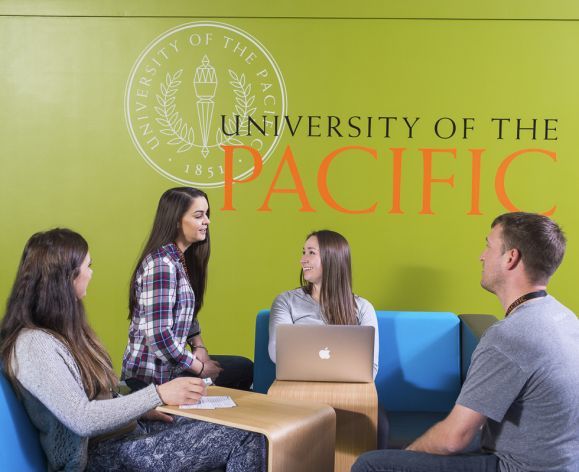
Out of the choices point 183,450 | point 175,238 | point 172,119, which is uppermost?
point 172,119

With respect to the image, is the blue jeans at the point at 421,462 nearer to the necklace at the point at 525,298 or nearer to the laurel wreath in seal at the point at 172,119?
the necklace at the point at 525,298

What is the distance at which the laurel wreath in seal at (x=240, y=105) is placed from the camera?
4816 millimetres

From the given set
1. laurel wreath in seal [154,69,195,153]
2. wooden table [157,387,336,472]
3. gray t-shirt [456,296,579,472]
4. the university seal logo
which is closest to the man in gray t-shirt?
gray t-shirt [456,296,579,472]

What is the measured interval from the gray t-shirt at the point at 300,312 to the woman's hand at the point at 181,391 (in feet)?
3.82

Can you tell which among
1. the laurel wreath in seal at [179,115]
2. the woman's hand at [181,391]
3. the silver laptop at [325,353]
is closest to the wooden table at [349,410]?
the silver laptop at [325,353]

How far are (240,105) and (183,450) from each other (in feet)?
8.82

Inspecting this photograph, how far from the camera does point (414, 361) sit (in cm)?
400

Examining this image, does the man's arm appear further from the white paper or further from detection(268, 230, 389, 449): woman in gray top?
detection(268, 230, 389, 449): woman in gray top

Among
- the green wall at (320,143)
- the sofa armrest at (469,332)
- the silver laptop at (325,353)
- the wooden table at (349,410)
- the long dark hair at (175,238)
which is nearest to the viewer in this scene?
the wooden table at (349,410)

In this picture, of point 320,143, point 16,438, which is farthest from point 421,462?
point 320,143

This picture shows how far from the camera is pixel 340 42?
475cm

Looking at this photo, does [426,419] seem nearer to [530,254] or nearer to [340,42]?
[530,254]

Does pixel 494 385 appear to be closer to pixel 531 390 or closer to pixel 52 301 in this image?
pixel 531 390

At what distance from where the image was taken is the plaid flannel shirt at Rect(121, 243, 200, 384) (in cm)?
Result: 332
